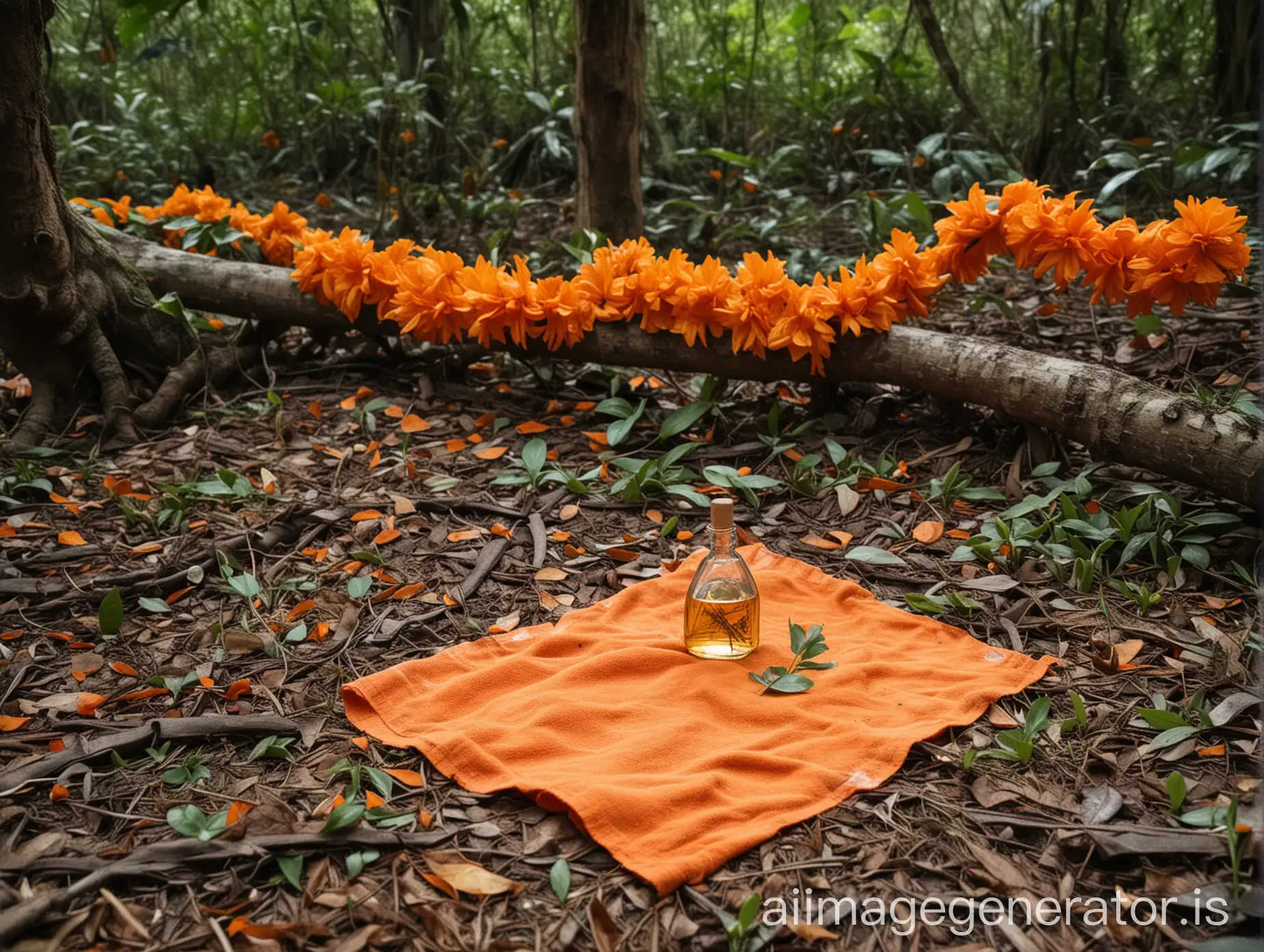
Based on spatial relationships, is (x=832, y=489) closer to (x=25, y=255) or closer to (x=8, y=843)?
(x=8, y=843)

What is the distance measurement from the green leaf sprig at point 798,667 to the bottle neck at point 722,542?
0.22 meters

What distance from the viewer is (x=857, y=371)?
323 centimetres

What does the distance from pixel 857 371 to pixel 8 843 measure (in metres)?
2.51

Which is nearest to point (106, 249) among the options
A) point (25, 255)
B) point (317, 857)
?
point (25, 255)

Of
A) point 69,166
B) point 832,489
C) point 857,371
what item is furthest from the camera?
point 69,166

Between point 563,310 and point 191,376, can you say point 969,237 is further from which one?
point 191,376

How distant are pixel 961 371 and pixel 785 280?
60cm

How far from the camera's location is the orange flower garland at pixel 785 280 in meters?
2.70

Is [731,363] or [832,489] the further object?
[731,363]

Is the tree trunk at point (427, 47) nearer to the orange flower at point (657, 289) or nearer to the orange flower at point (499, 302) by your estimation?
the orange flower at point (499, 302)

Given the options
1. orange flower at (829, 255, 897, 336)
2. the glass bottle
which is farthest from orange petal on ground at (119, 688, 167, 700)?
orange flower at (829, 255, 897, 336)

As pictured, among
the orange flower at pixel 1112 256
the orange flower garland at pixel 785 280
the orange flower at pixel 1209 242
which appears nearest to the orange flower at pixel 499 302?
the orange flower garland at pixel 785 280

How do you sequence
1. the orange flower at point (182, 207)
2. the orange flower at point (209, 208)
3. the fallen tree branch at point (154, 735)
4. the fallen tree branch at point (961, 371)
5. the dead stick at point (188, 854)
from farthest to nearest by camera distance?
the orange flower at point (182, 207) → the orange flower at point (209, 208) → the fallen tree branch at point (961, 371) → the fallen tree branch at point (154, 735) → the dead stick at point (188, 854)

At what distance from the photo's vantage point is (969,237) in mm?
3021
